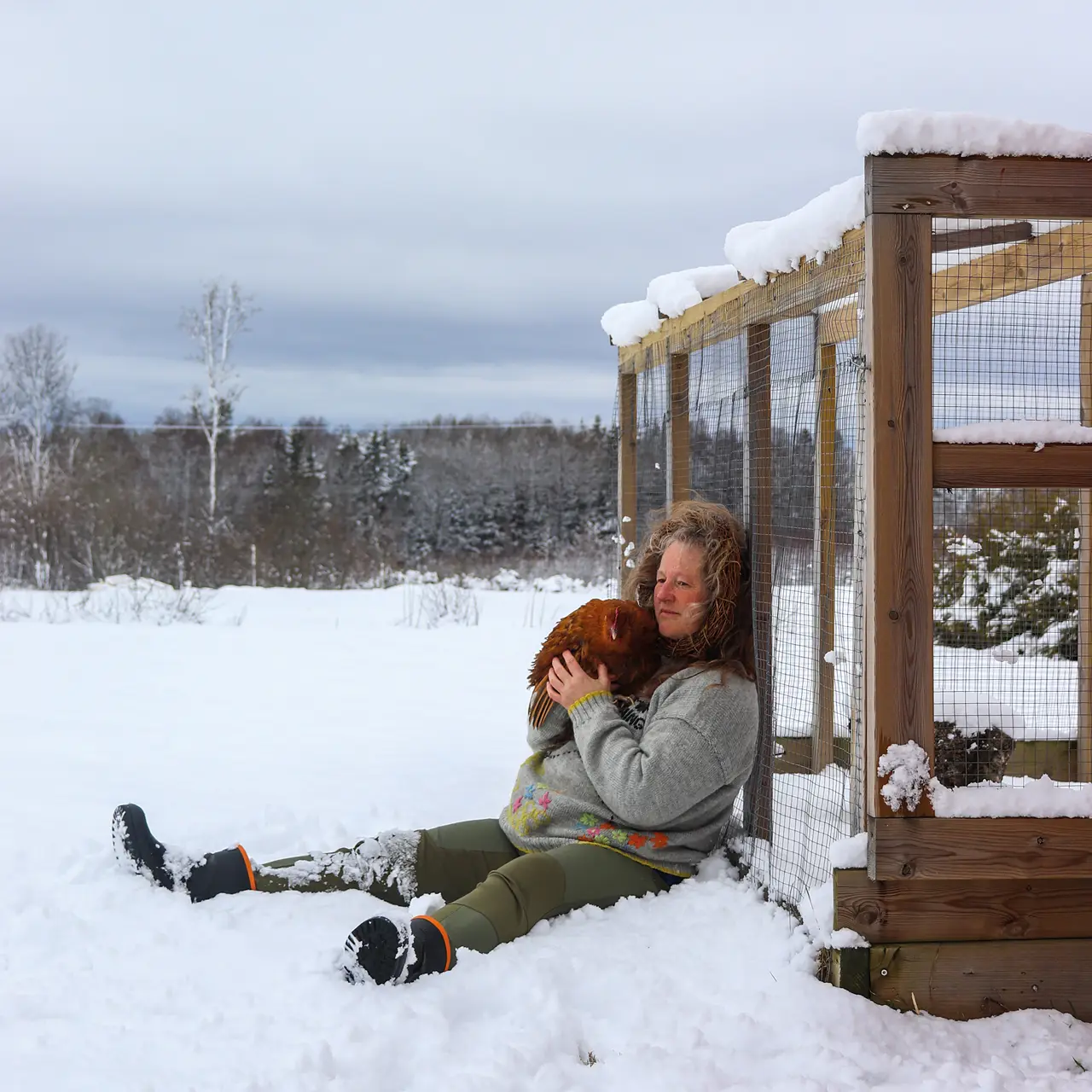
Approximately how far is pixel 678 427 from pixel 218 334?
57.0 feet

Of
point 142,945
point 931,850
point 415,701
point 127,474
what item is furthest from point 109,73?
point 127,474

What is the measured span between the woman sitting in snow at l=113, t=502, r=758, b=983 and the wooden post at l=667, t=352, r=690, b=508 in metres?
0.98

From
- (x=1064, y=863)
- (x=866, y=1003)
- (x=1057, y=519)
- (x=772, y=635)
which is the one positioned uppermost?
(x=1057, y=519)

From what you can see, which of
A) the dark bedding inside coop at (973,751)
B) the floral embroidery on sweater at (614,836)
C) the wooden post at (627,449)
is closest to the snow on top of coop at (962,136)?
the floral embroidery on sweater at (614,836)

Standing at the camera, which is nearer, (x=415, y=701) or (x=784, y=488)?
(x=784, y=488)

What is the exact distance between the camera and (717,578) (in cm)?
286

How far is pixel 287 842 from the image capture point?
3.30 metres

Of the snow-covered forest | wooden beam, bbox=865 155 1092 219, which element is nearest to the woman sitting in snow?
wooden beam, bbox=865 155 1092 219

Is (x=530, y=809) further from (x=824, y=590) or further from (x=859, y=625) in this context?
(x=824, y=590)

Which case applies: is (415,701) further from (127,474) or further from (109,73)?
(127,474)

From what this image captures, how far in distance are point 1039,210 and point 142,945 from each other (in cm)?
264

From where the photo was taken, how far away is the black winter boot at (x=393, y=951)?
216 cm

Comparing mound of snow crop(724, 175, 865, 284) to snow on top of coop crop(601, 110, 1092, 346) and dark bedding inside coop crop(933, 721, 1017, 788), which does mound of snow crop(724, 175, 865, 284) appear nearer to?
snow on top of coop crop(601, 110, 1092, 346)

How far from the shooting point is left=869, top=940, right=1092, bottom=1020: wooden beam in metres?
2.29
